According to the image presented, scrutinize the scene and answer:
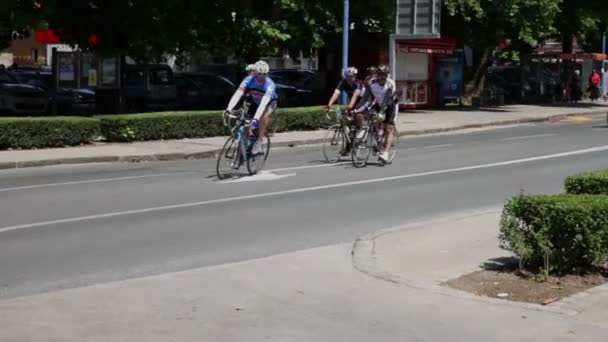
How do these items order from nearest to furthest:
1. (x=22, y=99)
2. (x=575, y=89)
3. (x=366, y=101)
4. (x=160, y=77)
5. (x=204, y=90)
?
(x=366, y=101)
(x=22, y=99)
(x=160, y=77)
(x=204, y=90)
(x=575, y=89)

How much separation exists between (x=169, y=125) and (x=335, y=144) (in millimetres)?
6029

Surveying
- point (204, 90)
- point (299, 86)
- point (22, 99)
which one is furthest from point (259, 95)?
point (299, 86)

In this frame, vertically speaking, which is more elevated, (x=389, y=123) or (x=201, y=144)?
(x=389, y=123)

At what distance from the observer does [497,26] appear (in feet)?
121

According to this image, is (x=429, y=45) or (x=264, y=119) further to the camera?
(x=429, y=45)

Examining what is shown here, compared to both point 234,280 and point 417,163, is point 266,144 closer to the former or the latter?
point 417,163

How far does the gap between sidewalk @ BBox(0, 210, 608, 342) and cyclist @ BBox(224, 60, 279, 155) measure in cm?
654

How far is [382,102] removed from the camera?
59.5 ft

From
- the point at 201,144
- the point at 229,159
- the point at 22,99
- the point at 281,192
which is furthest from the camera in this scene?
the point at 22,99

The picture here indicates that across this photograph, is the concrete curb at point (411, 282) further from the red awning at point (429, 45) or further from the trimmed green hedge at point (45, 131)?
the red awning at point (429, 45)

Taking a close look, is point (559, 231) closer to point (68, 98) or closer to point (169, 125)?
point (169, 125)

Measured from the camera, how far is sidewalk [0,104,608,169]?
63.8ft

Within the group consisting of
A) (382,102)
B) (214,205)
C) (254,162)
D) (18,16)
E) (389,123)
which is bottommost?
(214,205)

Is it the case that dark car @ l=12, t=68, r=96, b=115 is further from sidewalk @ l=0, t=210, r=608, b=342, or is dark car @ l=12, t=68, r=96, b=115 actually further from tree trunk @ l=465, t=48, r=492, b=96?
sidewalk @ l=0, t=210, r=608, b=342
